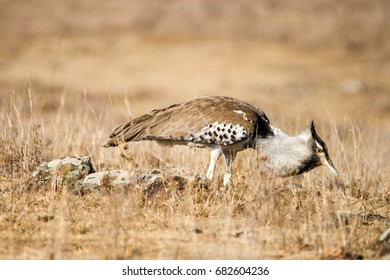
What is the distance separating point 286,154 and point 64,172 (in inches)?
73.7

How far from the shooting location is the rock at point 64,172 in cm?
544

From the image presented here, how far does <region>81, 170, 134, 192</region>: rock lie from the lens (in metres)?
5.36

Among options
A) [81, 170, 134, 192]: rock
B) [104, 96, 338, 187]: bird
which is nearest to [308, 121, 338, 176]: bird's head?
[104, 96, 338, 187]: bird

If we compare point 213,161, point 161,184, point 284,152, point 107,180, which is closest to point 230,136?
point 213,161

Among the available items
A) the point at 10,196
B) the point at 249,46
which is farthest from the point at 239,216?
the point at 249,46

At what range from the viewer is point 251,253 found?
4207 mm

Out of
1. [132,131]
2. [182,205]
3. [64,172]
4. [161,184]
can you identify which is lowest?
[182,205]

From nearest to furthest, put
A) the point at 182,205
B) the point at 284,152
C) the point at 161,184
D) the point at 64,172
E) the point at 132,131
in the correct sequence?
the point at 182,205 < the point at 161,184 < the point at 64,172 < the point at 284,152 < the point at 132,131

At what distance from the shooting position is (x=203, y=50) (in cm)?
1972

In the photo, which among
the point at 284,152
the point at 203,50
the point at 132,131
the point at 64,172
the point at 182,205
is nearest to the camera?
the point at 182,205

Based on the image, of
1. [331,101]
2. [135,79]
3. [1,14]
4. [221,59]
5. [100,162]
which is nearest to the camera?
[100,162]

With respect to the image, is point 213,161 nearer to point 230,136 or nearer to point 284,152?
point 230,136

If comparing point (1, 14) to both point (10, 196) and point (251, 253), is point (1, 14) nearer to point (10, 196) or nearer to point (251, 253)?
point (10, 196)

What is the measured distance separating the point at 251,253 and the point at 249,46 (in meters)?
16.4
